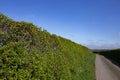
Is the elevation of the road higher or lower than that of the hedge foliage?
lower

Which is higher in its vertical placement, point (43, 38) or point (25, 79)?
point (43, 38)

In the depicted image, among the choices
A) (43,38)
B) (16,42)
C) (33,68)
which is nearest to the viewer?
(16,42)

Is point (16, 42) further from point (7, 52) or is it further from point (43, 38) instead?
point (43, 38)

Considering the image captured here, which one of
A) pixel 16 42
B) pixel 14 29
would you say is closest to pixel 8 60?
pixel 16 42

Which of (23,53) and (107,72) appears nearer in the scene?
(23,53)

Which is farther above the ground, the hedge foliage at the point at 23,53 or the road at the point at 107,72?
the hedge foliage at the point at 23,53

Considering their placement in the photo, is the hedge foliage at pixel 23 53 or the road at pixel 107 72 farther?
the road at pixel 107 72

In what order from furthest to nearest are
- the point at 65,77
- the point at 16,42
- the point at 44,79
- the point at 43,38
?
the point at 65,77
the point at 43,38
the point at 44,79
the point at 16,42

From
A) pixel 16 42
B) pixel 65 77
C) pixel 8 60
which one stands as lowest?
pixel 65 77

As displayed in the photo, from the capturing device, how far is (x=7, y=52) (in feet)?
20.8

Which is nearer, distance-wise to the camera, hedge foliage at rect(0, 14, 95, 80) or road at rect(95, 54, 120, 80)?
hedge foliage at rect(0, 14, 95, 80)

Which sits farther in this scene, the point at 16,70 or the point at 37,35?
the point at 37,35

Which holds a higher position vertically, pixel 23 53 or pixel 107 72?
pixel 23 53

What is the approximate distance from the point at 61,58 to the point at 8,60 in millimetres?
5777
